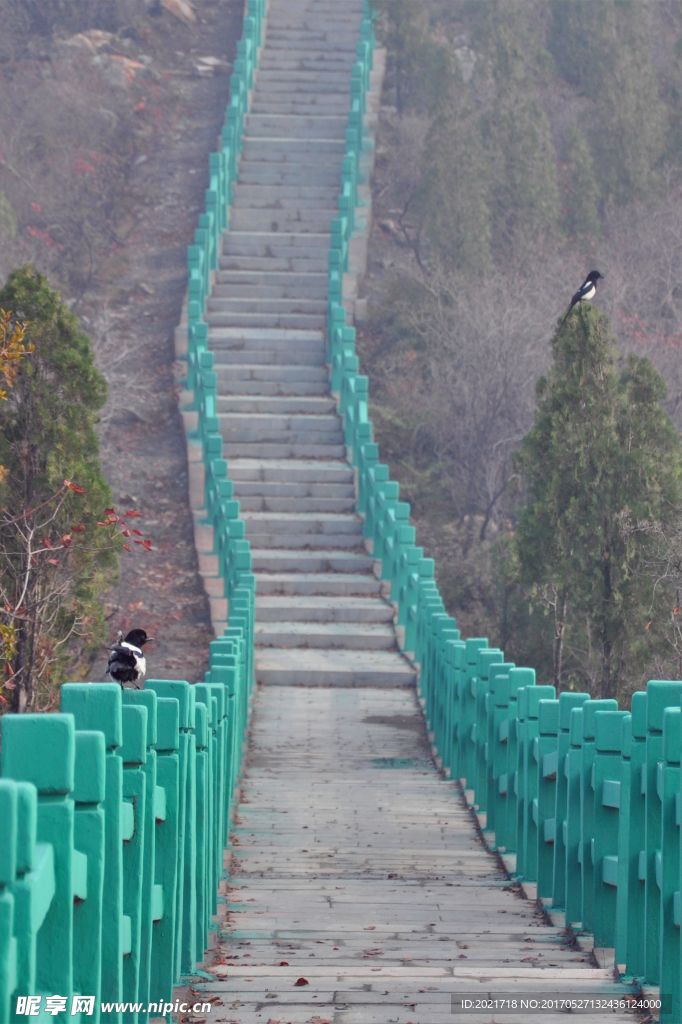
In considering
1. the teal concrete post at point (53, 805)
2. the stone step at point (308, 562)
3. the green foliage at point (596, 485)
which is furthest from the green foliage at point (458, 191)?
the teal concrete post at point (53, 805)

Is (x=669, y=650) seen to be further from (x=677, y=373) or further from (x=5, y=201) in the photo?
(x=5, y=201)

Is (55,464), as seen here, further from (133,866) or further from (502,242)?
(502,242)

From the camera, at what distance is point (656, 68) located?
97.2 ft

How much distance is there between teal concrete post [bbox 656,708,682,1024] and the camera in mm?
4332

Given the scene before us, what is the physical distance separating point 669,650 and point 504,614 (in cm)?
344

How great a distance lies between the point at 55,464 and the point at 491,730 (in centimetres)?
503

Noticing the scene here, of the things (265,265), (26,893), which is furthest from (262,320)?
(26,893)

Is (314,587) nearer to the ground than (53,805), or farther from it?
nearer to the ground

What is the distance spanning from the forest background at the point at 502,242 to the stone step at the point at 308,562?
1.77m

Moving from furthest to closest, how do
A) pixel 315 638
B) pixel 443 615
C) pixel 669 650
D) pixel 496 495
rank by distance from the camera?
pixel 496 495 → pixel 315 638 → pixel 669 650 → pixel 443 615

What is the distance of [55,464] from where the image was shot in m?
11.7

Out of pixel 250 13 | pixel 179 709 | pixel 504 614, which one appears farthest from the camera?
pixel 250 13

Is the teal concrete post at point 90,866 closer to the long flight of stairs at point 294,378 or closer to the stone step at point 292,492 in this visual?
the long flight of stairs at point 294,378

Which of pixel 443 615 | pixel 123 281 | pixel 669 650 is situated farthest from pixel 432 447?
pixel 443 615
